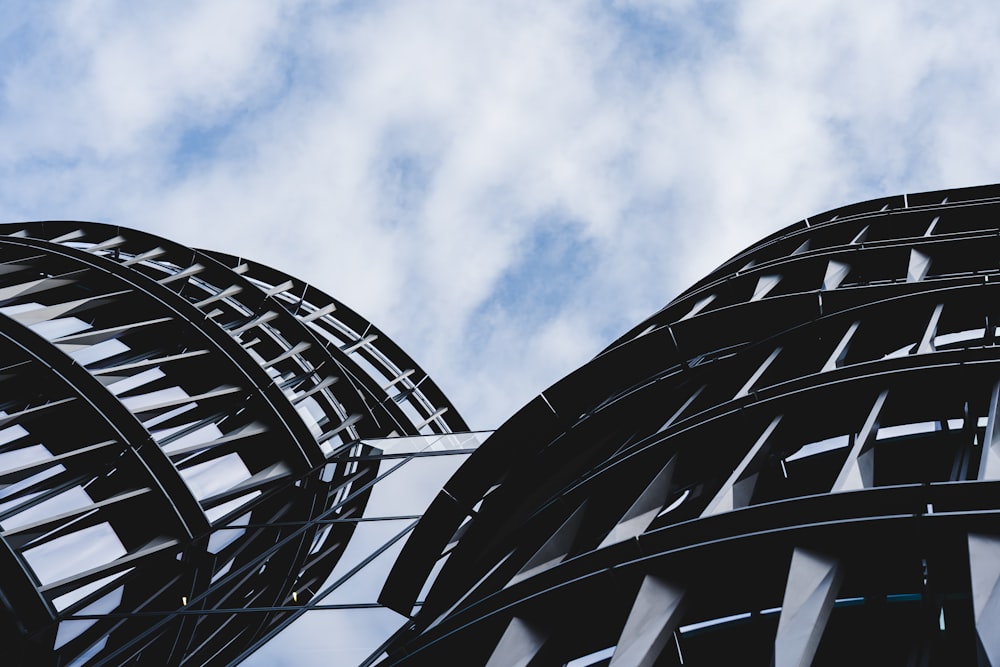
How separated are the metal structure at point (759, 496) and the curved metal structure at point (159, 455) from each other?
648 cm

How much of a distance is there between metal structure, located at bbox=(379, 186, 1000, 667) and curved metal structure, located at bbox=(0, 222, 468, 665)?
6481 mm

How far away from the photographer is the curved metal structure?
699 inches

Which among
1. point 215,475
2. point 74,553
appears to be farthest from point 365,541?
point 74,553

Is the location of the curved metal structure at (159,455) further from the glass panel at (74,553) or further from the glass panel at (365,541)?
the glass panel at (365,541)

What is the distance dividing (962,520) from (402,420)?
23.1 metres

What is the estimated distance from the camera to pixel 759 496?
37.3 ft

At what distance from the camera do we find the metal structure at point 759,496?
7.74 metres

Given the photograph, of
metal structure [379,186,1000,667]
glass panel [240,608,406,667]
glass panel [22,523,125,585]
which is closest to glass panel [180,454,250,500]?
glass panel [22,523,125,585]

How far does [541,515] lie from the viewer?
43.2ft

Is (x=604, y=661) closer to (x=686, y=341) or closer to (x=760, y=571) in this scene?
(x=760, y=571)

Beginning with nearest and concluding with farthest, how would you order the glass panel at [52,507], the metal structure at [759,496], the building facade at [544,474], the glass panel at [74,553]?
the metal structure at [759,496] → the building facade at [544,474] → the glass panel at [74,553] → the glass panel at [52,507]

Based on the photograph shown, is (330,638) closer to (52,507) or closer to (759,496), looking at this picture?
(52,507)

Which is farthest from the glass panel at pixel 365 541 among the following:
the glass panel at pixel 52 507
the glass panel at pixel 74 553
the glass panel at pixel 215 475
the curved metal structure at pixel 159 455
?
the glass panel at pixel 52 507

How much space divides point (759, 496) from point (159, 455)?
1348cm
